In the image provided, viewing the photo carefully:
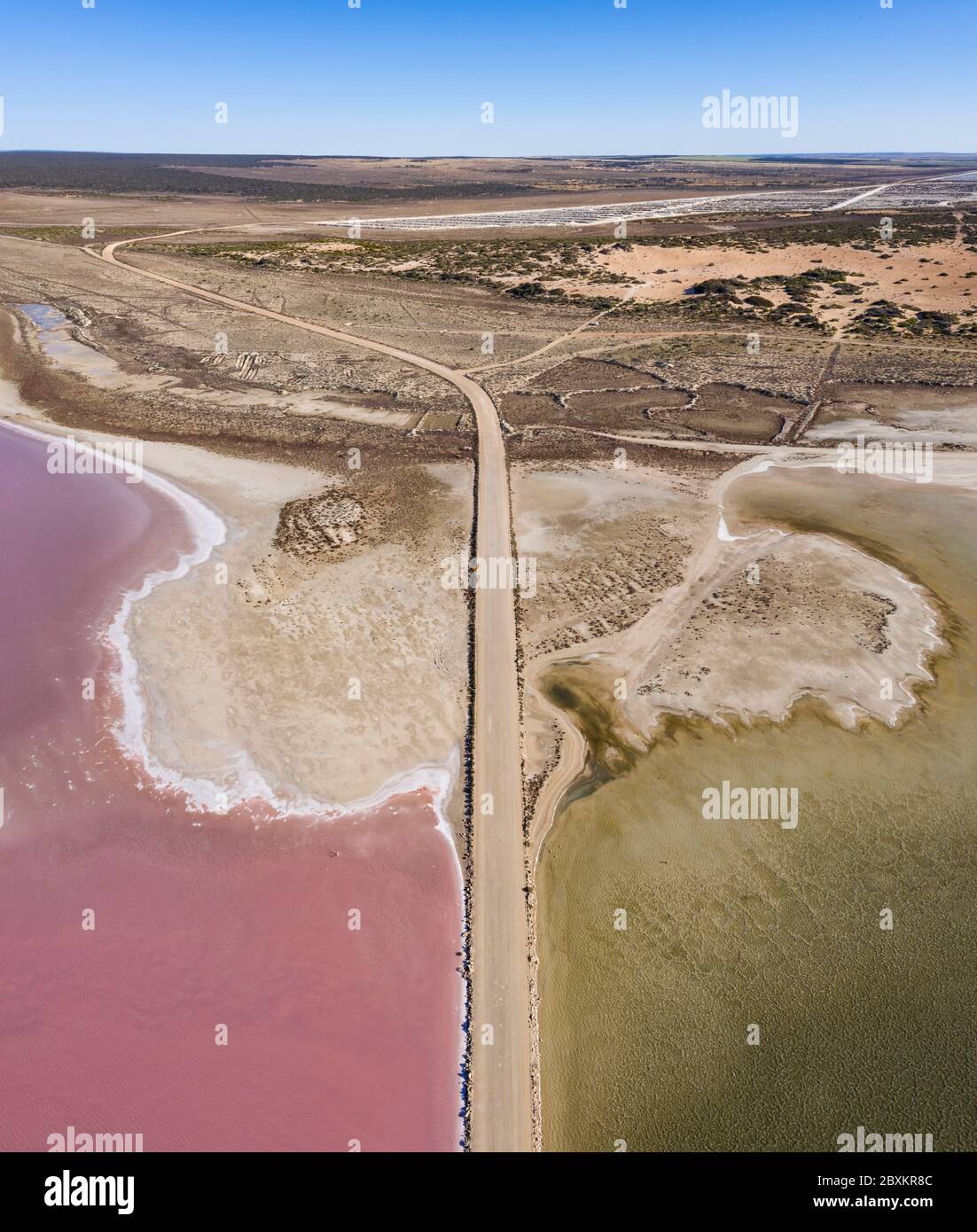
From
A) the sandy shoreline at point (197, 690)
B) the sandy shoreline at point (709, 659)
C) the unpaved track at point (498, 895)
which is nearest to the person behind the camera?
the unpaved track at point (498, 895)

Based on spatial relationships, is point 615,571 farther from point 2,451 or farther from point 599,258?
point 599,258

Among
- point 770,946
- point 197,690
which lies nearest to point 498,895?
point 770,946

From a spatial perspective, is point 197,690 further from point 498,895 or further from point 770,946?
point 770,946

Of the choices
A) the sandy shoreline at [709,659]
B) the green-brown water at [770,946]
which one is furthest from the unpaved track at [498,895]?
the sandy shoreline at [709,659]

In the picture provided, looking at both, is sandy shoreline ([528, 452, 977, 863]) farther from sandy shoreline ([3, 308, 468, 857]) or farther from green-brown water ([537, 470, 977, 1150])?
sandy shoreline ([3, 308, 468, 857])

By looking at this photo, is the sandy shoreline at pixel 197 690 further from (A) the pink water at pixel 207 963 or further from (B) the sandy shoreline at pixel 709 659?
(B) the sandy shoreline at pixel 709 659

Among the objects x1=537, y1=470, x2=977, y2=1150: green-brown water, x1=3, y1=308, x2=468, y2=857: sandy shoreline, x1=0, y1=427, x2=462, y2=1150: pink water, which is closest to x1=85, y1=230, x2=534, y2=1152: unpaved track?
x1=537, y1=470, x2=977, y2=1150: green-brown water
